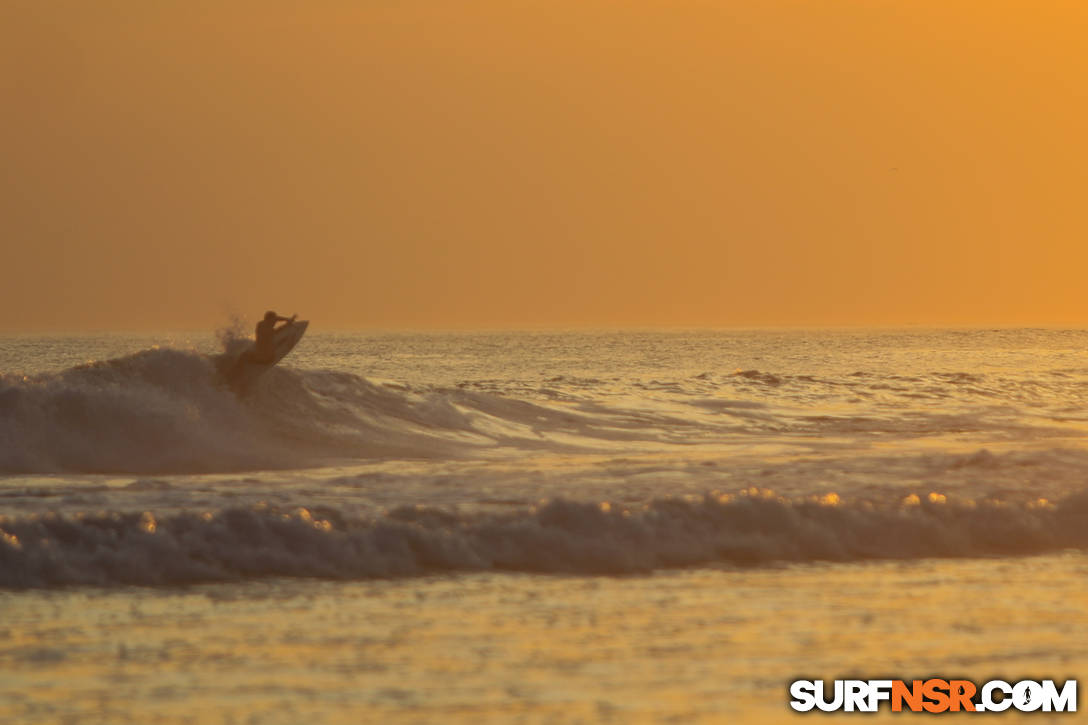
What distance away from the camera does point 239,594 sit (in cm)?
1044

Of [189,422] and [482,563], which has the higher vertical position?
[189,422]

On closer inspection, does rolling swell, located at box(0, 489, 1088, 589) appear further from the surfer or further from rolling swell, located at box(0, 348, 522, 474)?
the surfer

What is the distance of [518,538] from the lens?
12281mm

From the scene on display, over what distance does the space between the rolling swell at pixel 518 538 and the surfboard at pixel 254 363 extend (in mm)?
11877

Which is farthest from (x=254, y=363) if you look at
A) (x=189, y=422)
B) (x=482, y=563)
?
(x=482, y=563)

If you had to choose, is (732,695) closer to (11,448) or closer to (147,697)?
(147,697)

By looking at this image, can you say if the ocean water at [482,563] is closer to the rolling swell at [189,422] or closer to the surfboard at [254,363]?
the rolling swell at [189,422]

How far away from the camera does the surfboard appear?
79.8ft

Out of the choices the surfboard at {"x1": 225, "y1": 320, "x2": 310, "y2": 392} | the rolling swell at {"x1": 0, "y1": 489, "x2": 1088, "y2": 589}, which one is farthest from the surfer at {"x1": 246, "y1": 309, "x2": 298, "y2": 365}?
the rolling swell at {"x1": 0, "y1": 489, "x2": 1088, "y2": 589}

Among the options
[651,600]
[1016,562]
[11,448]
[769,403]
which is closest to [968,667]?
[651,600]

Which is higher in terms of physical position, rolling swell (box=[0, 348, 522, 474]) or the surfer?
the surfer

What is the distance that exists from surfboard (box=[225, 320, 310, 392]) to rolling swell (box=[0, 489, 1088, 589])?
1188 centimetres

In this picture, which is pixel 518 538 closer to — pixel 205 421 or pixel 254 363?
pixel 205 421

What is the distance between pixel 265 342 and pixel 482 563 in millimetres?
13771
